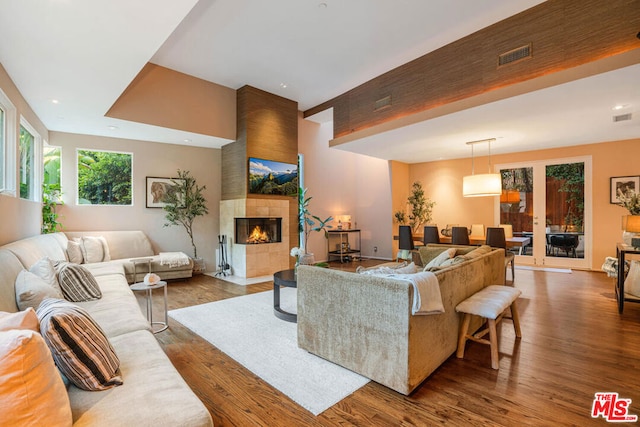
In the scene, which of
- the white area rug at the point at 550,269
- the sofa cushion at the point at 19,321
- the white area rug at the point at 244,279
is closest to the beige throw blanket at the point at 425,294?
the sofa cushion at the point at 19,321

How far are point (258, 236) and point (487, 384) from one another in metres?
4.83

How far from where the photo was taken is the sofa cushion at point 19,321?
47.2 inches

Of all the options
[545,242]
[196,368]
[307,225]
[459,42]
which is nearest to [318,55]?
[459,42]

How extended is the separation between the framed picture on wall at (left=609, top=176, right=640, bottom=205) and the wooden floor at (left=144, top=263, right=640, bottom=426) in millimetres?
3754

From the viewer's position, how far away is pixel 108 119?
Result: 4832 millimetres

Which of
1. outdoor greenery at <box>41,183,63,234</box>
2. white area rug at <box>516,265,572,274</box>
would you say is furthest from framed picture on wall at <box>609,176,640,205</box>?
outdoor greenery at <box>41,183,63,234</box>

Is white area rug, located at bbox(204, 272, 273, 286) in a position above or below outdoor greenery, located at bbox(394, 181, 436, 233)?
below

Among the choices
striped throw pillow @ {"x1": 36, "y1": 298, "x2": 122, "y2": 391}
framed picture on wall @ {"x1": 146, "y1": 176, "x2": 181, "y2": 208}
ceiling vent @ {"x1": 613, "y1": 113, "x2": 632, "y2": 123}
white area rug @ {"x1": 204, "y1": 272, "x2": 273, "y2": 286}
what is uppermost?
ceiling vent @ {"x1": 613, "y1": 113, "x2": 632, "y2": 123}

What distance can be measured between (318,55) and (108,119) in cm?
350

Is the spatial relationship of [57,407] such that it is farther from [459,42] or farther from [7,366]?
[459,42]

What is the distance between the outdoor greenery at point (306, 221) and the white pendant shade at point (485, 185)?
3435 mm

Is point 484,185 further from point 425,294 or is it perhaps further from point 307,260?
point 425,294

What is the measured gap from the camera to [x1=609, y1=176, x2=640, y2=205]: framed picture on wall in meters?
5.96

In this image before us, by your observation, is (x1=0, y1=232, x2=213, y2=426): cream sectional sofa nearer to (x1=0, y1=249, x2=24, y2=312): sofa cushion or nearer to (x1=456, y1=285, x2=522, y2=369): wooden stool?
(x1=0, y1=249, x2=24, y2=312): sofa cushion
